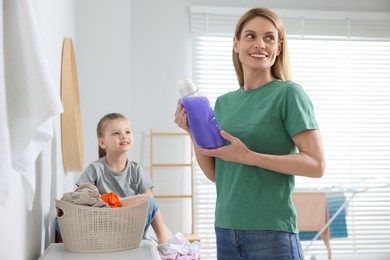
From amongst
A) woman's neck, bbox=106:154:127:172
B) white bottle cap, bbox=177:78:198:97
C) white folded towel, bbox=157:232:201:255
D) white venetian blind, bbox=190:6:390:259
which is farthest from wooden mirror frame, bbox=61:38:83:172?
white venetian blind, bbox=190:6:390:259

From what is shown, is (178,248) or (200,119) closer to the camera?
(200,119)

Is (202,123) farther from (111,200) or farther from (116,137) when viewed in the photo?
(116,137)

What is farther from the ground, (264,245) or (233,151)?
(233,151)

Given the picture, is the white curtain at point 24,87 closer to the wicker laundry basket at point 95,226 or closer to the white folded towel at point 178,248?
the wicker laundry basket at point 95,226

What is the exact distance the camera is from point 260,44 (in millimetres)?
1427

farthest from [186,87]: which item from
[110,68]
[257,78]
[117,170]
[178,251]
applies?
[110,68]

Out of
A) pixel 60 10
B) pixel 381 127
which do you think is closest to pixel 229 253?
pixel 60 10

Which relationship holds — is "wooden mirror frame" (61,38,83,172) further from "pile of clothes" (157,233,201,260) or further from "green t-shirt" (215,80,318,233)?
"green t-shirt" (215,80,318,233)

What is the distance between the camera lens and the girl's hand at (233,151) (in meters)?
1.33

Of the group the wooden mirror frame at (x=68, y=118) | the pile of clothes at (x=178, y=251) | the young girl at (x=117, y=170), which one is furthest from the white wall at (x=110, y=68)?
the pile of clothes at (x=178, y=251)

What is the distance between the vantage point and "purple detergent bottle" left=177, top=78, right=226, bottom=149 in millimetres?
1449

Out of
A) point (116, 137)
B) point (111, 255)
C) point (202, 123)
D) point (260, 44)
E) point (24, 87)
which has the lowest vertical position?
point (111, 255)

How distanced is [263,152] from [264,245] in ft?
0.78

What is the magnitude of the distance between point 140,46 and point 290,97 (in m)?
3.51
